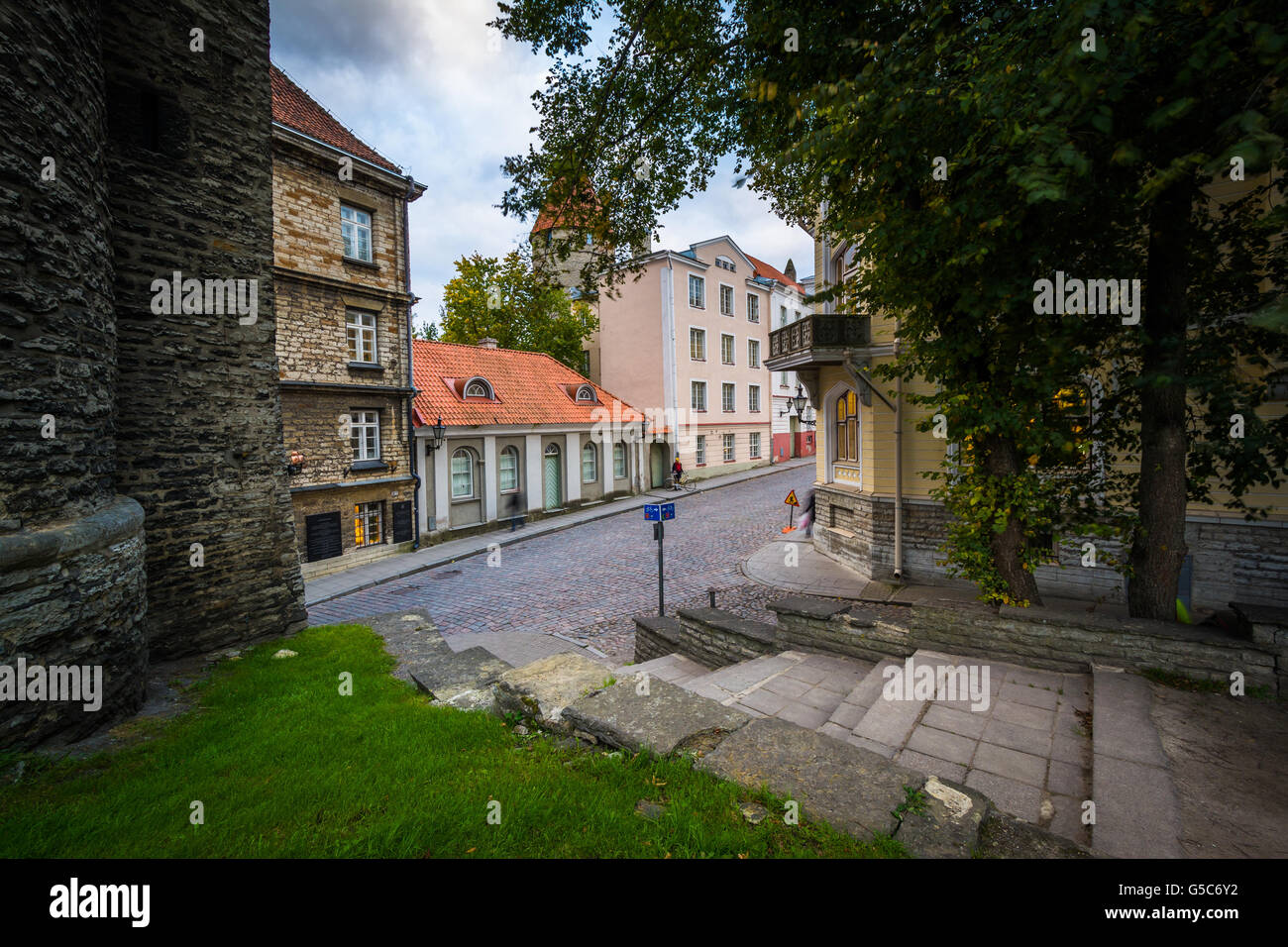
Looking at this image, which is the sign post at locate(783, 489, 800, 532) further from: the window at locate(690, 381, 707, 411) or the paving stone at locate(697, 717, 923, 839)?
the paving stone at locate(697, 717, 923, 839)

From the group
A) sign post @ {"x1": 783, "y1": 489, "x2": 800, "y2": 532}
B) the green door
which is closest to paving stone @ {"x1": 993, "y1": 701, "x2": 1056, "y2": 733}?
sign post @ {"x1": 783, "y1": 489, "x2": 800, "y2": 532}

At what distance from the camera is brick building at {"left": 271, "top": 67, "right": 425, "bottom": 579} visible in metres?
14.7

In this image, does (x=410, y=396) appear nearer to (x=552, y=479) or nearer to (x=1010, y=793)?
(x=552, y=479)

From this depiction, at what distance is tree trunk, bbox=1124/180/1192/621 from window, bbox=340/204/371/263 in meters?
18.3

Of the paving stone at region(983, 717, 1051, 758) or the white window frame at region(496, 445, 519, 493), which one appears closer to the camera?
the paving stone at region(983, 717, 1051, 758)

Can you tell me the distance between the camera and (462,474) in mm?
19844

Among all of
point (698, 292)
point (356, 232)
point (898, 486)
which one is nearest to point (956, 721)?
point (898, 486)

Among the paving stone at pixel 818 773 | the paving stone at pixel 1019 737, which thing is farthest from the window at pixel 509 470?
the paving stone at pixel 1019 737

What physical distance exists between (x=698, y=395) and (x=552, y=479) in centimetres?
1134

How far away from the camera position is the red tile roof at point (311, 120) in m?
14.9

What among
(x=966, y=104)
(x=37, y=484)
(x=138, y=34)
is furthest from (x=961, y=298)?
(x=138, y=34)

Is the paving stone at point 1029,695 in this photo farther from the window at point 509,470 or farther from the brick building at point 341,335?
the window at point 509,470
